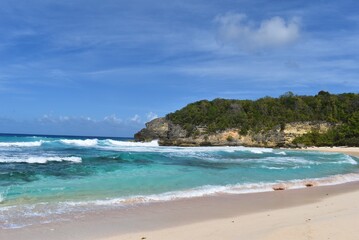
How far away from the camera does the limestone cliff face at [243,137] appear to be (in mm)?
64338

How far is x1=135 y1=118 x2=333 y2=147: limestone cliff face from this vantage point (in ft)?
211

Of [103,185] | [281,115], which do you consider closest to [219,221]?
[103,185]

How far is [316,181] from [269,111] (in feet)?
184

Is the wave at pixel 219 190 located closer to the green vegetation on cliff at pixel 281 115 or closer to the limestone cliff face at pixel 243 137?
the limestone cliff face at pixel 243 137

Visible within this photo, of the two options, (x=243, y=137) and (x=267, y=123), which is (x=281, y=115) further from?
(x=243, y=137)

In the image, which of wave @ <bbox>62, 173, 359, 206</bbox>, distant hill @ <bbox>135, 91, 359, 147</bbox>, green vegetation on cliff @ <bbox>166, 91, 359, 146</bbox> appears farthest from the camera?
distant hill @ <bbox>135, 91, 359, 147</bbox>

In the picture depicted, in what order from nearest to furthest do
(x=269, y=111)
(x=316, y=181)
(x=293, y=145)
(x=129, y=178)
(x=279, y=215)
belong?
(x=279, y=215) → (x=129, y=178) → (x=316, y=181) → (x=293, y=145) → (x=269, y=111)

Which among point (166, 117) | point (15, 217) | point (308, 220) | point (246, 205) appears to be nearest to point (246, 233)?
point (308, 220)

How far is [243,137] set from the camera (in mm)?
65875

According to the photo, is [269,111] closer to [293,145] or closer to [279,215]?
[293,145]

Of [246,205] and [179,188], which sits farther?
[179,188]

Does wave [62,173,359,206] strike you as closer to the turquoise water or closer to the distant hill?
the turquoise water

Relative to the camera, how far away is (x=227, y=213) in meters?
9.82

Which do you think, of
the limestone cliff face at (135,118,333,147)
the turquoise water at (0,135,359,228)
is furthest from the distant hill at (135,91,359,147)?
the turquoise water at (0,135,359,228)
